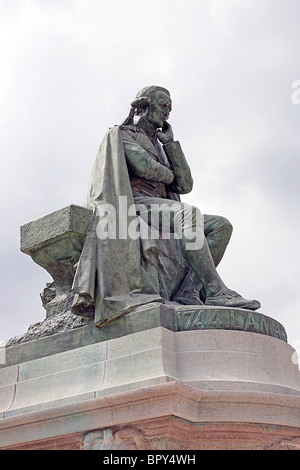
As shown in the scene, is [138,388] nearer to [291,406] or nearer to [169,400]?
[169,400]

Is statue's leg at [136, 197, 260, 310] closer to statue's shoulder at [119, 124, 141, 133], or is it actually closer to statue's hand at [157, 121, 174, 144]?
statue's shoulder at [119, 124, 141, 133]

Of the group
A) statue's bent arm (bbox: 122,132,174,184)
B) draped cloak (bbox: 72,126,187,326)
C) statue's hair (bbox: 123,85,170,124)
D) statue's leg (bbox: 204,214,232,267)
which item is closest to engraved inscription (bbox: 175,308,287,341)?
draped cloak (bbox: 72,126,187,326)

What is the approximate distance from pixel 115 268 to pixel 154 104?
8.96 feet

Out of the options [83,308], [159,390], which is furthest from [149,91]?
[159,390]

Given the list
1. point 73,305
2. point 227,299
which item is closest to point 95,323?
point 73,305

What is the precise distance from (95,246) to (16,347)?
1660 millimetres

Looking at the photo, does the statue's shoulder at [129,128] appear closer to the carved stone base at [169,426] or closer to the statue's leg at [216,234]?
the statue's leg at [216,234]

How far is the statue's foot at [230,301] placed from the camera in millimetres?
8797

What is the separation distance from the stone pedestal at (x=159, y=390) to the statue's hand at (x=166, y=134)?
125 inches

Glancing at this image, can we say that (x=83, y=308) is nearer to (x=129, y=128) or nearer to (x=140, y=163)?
(x=140, y=163)

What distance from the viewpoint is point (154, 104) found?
34.5ft

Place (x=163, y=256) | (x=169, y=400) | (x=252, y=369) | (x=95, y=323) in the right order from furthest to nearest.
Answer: (x=163, y=256), (x=95, y=323), (x=252, y=369), (x=169, y=400)

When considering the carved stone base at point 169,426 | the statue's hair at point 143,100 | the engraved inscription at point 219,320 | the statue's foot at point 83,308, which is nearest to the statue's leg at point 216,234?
the engraved inscription at point 219,320

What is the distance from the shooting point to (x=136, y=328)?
8.34 m
